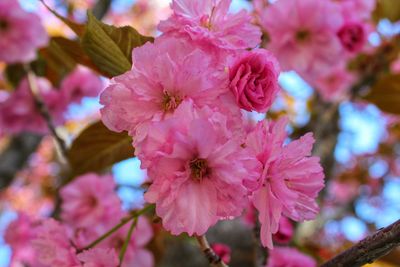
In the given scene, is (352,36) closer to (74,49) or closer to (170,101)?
(74,49)

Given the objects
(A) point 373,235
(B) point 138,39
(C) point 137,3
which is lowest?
(C) point 137,3

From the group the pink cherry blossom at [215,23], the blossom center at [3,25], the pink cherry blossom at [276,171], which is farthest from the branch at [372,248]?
the blossom center at [3,25]

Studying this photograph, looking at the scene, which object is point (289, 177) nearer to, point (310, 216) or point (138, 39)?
point (310, 216)

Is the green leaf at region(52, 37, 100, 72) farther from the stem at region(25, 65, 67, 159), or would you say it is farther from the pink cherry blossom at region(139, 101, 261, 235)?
the pink cherry blossom at region(139, 101, 261, 235)

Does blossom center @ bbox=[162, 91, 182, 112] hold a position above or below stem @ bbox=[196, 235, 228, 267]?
above

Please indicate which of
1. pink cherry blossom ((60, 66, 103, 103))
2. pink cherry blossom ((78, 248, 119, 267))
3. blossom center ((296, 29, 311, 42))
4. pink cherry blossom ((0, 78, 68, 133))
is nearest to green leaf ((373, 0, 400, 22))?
blossom center ((296, 29, 311, 42))

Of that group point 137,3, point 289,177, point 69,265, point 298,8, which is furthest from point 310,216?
point 137,3

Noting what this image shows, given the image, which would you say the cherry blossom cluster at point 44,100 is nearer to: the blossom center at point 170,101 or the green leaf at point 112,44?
the green leaf at point 112,44

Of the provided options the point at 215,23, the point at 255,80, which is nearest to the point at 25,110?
the point at 215,23
